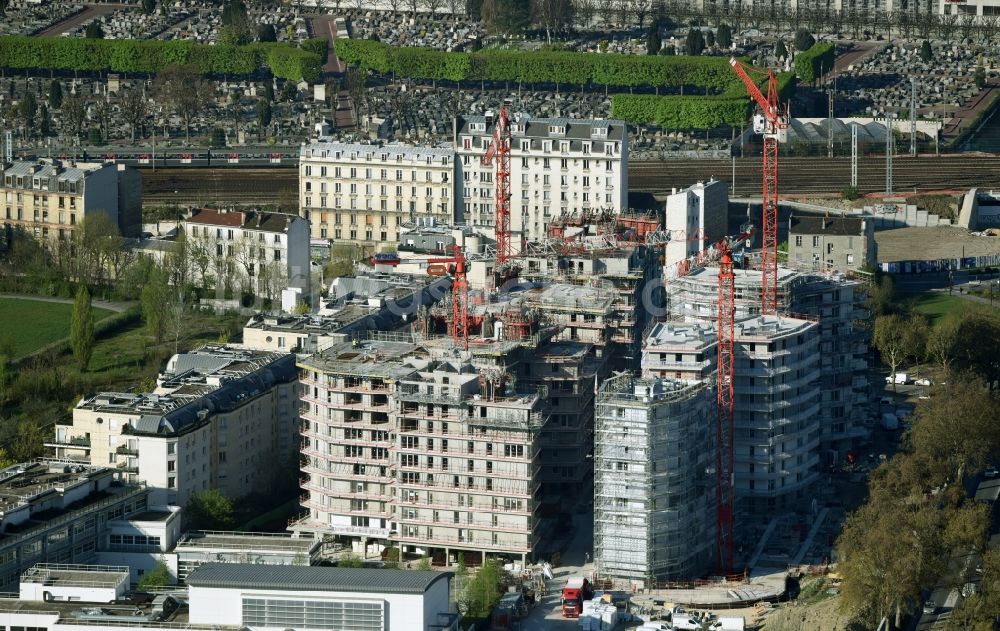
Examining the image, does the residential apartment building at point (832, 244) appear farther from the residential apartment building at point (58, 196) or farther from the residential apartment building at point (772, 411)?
the residential apartment building at point (58, 196)

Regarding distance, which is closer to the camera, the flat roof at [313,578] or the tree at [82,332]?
the flat roof at [313,578]

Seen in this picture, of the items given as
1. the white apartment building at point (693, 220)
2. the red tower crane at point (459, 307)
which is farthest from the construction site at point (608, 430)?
the white apartment building at point (693, 220)

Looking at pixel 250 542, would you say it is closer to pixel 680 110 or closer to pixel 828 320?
pixel 828 320

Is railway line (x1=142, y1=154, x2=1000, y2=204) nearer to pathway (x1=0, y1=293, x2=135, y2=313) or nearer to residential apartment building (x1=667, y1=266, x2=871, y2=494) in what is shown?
pathway (x1=0, y1=293, x2=135, y2=313)

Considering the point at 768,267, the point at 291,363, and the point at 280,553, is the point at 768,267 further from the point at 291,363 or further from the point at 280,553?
the point at 280,553

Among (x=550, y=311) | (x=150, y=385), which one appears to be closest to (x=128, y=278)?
(x=150, y=385)

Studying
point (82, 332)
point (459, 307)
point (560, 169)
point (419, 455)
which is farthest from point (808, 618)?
point (560, 169)
